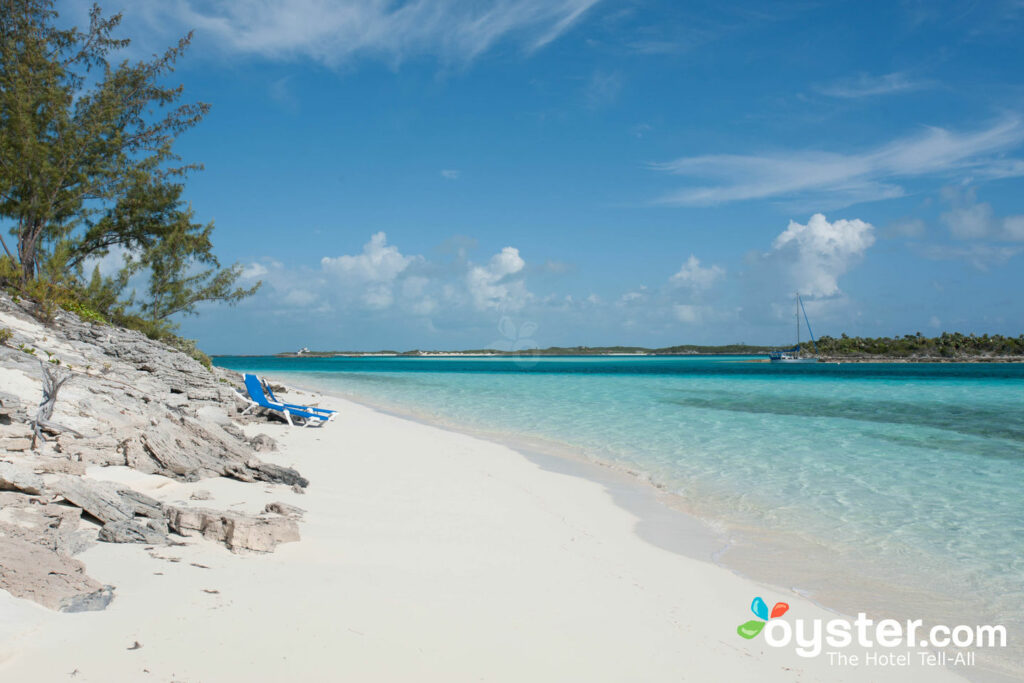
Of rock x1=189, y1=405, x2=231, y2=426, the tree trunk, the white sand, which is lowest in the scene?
the white sand

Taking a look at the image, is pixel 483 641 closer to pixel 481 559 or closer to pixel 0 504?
pixel 481 559

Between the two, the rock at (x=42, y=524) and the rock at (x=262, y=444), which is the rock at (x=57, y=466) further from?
the rock at (x=262, y=444)

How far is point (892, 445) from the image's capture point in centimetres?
1398

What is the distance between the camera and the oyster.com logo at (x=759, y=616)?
437 cm

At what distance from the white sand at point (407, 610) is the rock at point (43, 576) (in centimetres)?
12

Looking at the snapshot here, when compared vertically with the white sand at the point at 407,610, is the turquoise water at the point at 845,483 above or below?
below

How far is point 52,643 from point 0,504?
6.60ft

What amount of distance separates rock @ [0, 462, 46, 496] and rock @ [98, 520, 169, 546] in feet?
2.30

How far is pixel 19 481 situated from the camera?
4652 mm

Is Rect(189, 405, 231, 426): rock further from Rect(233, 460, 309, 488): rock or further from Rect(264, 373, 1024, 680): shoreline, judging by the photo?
Rect(264, 373, 1024, 680): shoreline

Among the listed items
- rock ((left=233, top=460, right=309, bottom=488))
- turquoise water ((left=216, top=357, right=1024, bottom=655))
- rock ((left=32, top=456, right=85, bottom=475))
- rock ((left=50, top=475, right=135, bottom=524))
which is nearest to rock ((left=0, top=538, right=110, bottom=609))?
rock ((left=50, top=475, right=135, bottom=524))

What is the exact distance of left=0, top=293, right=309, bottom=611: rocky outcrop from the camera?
3.73 metres

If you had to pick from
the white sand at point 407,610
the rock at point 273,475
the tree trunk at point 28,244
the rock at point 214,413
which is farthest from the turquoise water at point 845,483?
the tree trunk at point 28,244

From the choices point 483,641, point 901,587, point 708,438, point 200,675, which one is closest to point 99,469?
point 200,675
